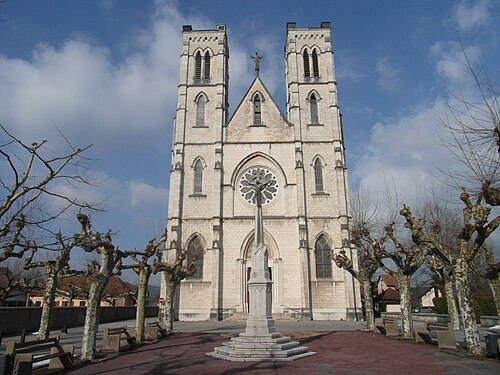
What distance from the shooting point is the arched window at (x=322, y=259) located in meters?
26.4

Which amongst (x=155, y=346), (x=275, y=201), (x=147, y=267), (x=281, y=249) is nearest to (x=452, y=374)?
(x=155, y=346)

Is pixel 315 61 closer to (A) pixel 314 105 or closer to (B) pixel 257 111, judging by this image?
(A) pixel 314 105

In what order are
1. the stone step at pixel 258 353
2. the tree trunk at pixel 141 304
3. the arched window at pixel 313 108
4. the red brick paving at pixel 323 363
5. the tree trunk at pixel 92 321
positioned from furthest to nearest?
the arched window at pixel 313 108
the tree trunk at pixel 141 304
the stone step at pixel 258 353
the tree trunk at pixel 92 321
the red brick paving at pixel 323 363

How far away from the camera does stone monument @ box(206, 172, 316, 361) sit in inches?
409

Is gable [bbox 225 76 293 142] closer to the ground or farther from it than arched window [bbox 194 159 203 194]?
farther from it

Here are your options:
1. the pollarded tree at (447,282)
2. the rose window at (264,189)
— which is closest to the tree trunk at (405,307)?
the pollarded tree at (447,282)

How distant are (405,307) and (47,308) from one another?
14.4 m

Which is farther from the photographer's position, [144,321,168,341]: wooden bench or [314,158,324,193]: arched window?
[314,158,324,193]: arched window

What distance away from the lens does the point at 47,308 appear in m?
14.5

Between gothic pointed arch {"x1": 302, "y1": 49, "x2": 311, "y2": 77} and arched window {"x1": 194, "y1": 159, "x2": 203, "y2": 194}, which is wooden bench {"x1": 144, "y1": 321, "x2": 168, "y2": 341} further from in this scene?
gothic pointed arch {"x1": 302, "y1": 49, "x2": 311, "y2": 77}

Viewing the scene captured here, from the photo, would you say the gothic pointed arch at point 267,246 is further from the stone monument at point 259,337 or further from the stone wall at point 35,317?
the stone monument at point 259,337

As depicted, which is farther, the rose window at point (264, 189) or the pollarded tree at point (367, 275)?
the rose window at point (264, 189)

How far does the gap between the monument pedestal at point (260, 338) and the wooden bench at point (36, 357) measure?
3.94 metres

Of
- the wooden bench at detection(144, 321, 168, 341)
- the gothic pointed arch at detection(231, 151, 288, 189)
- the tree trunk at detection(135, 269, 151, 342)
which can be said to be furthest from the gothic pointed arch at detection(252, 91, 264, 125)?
the wooden bench at detection(144, 321, 168, 341)
